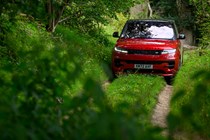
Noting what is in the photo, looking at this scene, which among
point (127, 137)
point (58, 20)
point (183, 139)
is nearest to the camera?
point (127, 137)

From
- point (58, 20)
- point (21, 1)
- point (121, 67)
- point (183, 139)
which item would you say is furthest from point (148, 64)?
point (21, 1)

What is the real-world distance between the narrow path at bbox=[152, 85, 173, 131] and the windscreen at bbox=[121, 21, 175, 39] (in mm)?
1971

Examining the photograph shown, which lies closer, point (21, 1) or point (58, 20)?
point (21, 1)

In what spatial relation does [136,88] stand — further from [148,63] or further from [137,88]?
[148,63]

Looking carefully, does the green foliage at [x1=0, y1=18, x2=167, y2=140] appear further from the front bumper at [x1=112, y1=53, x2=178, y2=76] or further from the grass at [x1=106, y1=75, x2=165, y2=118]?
the front bumper at [x1=112, y1=53, x2=178, y2=76]

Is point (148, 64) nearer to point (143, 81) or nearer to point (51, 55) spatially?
point (143, 81)

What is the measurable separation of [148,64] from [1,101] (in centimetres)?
1058

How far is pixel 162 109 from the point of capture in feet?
31.8

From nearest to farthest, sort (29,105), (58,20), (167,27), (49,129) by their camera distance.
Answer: (49,129)
(29,105)
(167,27)
(58,20)

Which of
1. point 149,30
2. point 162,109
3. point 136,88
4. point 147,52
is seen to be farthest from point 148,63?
point 162,109

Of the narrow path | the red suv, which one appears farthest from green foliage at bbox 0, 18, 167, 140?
the red suv

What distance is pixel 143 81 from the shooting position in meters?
12.0

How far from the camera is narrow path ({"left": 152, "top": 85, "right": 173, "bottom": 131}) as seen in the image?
27.2 ft

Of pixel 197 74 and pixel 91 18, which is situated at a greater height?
pixel 197 74
